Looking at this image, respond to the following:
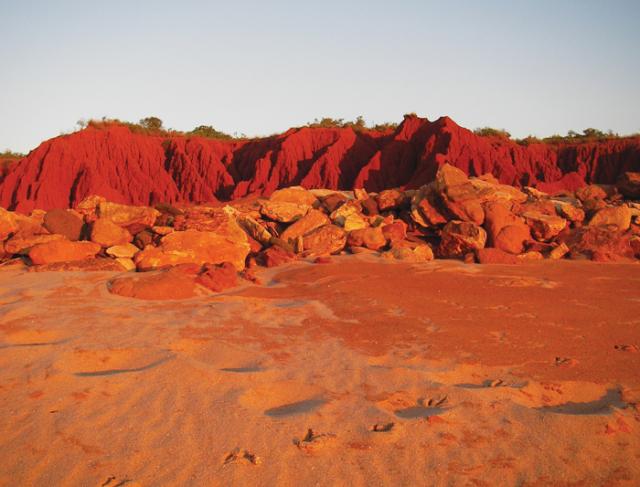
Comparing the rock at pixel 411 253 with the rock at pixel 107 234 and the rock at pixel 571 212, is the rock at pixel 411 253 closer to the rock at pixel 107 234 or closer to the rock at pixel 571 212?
the rock at pixel 571 212

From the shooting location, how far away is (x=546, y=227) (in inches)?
382

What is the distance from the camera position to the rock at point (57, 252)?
26.0 ft

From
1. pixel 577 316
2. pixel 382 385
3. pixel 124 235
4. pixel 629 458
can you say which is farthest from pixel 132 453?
pixel 124 235

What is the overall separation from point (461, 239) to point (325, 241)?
7.91 ft

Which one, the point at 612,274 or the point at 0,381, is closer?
the point at 0,381

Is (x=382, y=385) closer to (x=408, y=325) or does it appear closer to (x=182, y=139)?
(x=408, y=325)

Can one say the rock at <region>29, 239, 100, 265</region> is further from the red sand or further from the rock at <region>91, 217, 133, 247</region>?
the red sand

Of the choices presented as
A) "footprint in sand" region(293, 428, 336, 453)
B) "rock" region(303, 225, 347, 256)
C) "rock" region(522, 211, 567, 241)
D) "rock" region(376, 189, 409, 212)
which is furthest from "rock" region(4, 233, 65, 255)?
"rock" region(522, 211, 567, 241)

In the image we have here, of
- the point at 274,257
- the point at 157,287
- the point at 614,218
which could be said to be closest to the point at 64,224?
the point at 274,257

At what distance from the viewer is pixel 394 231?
987 cm

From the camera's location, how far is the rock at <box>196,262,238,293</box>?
6704mm

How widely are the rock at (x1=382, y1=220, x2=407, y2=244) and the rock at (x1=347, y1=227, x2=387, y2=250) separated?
5.4 inches

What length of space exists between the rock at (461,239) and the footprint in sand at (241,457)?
712 cm

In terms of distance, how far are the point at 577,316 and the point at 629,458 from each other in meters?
2.80
